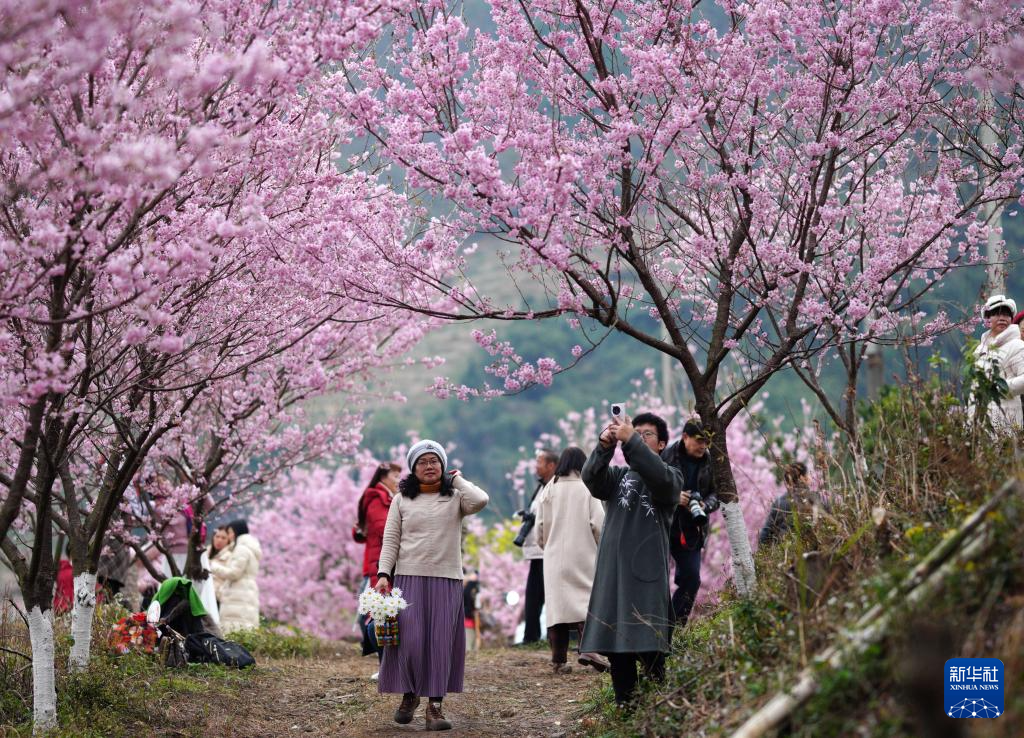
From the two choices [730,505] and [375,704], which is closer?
[730,505]

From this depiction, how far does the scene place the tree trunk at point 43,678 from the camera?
5848 millimetres

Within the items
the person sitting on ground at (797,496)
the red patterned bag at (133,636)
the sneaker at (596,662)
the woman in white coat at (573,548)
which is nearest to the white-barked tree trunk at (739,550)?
the person sitting on ground at (797,496)

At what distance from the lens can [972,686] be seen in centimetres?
377

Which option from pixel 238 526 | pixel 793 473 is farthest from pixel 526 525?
pixel 793 473

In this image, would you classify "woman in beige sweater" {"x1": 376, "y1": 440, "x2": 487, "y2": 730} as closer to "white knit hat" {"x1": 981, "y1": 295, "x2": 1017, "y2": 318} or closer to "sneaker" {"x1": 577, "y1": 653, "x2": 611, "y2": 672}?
"sneaker" {"x1": 577, "y1": 653, "x2": 611, "y2": 672}

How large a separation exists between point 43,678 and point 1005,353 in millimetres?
6218

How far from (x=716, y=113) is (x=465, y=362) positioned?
72.1 m

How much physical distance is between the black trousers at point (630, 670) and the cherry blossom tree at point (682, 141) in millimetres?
761

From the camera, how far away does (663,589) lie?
5.83m

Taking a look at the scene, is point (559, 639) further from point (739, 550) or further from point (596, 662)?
point (739, 550)

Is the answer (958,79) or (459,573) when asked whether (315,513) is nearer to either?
(459,573)

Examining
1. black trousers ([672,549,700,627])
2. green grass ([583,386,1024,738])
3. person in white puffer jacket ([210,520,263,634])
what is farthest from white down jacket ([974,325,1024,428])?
person in white puffer jacket ([210,520,263,634])

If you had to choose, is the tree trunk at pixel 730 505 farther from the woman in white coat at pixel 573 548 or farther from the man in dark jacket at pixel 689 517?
the woman in white coat at pixel 573 548

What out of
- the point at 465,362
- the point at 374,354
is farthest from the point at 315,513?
the point at 465,362
